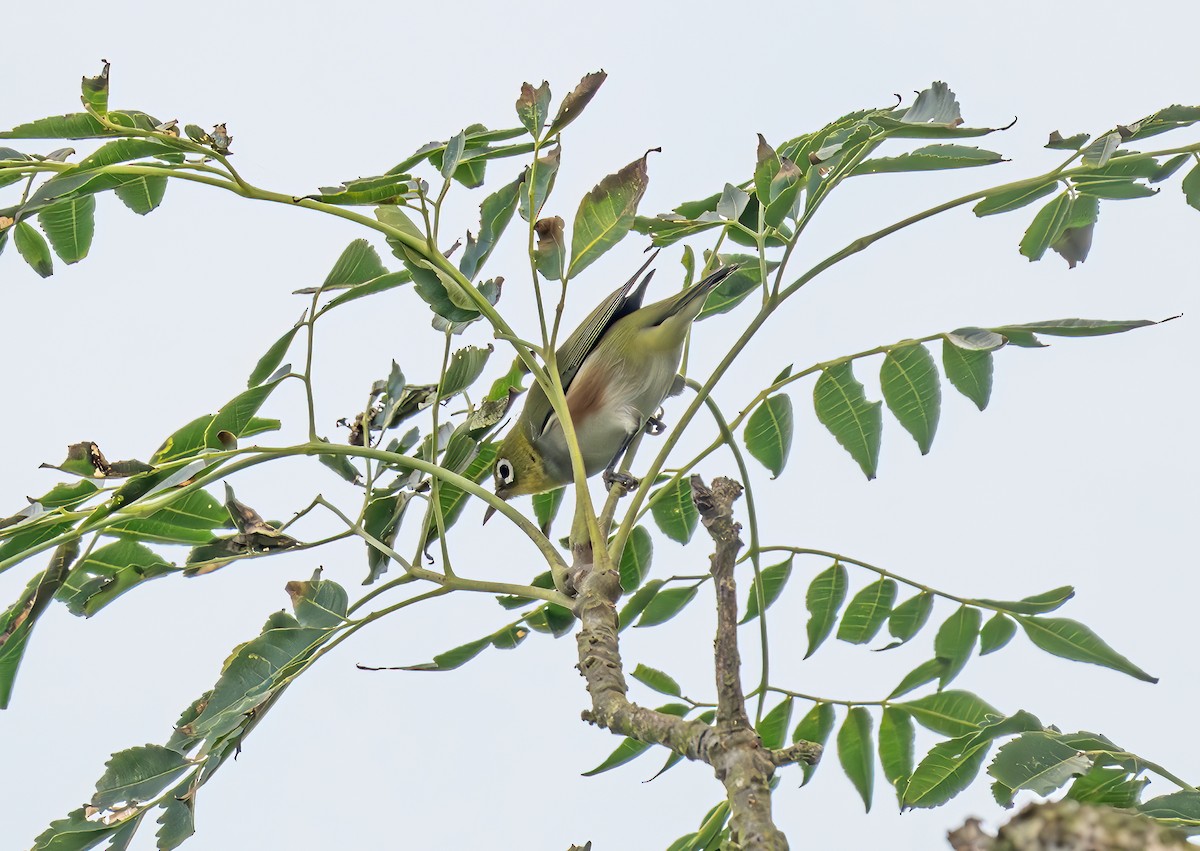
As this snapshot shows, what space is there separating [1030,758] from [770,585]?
2.73 feet

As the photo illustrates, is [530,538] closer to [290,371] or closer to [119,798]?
[290,371]

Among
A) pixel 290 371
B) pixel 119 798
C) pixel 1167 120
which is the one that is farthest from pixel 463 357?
pixel 1167 120

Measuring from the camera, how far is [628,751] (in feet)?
7.96

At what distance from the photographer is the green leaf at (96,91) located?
1958mm

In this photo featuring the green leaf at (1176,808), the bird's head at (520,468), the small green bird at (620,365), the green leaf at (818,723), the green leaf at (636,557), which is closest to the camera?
the green leaf at (1176,808)

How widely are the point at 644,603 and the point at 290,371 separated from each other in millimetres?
864

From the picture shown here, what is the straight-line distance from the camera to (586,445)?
307 centimetres

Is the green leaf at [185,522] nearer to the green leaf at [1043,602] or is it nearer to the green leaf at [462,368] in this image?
the green leaf at [462,368]

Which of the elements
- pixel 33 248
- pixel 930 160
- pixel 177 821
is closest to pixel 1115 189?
pixel 930 160

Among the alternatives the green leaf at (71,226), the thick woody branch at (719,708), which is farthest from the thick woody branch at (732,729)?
the green leaf at (71,226)

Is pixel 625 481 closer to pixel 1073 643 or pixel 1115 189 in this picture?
pixel 1073 643

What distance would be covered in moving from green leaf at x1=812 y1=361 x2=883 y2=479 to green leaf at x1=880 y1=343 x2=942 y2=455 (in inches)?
1.9

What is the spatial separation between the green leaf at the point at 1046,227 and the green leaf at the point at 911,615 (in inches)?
29.6

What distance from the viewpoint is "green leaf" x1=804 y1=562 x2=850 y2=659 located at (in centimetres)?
247
